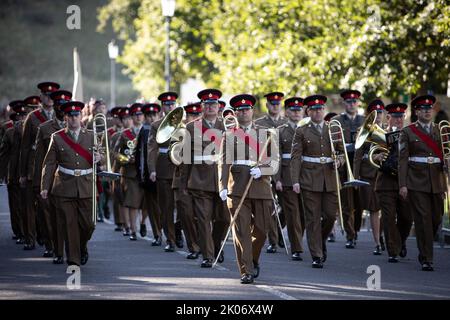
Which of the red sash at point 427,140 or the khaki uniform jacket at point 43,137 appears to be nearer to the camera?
the red sash at point 427,140

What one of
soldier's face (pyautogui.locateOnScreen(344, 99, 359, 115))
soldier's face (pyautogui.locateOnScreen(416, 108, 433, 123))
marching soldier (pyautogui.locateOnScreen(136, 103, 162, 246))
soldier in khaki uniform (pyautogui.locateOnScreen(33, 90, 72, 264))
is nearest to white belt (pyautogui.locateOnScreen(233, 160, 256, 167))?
soldier's face (pyautogui.locateOnScreen(416, 108, 433, 123))

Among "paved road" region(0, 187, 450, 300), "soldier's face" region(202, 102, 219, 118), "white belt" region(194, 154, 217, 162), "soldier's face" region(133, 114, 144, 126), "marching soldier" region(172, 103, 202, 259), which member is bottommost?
"paved road" region(0, 187, 450, 300)

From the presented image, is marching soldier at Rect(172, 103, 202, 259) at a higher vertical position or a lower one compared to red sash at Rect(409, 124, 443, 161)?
lower

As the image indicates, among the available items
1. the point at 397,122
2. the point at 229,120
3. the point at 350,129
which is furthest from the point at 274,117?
the point at 229,120

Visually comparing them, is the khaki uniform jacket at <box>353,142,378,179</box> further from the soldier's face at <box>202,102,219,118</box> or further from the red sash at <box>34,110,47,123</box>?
the red sash at <box>34,110,47,123</box>

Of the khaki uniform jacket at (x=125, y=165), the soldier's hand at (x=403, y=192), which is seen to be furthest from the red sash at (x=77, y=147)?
the khaki uniform jacket at (x=125, y=165)

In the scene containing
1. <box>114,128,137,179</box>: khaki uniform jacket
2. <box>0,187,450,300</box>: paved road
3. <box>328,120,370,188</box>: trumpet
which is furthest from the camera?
<box>114,128,137,179</box>: khaki uniform jacket

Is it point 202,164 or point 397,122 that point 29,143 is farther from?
point 397,122

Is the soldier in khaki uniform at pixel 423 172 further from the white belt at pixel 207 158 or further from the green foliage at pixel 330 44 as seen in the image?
the green foliage at pixel 330 44

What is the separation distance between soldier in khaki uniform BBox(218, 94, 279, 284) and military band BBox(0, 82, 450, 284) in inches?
0.5

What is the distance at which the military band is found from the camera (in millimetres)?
13742

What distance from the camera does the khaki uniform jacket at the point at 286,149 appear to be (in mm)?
17609

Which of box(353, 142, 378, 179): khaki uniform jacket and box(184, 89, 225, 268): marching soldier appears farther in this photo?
box(353, 142, 378, 179): khaki uniform jacket

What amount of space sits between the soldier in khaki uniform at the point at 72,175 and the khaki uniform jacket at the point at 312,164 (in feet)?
8.83
